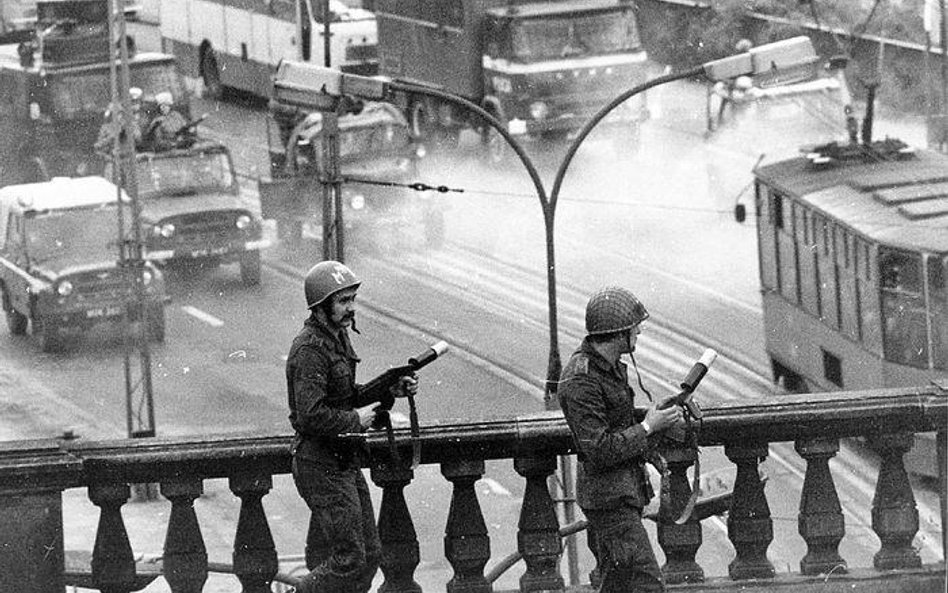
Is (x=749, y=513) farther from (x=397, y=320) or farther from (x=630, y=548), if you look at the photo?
(x=397, y=320)

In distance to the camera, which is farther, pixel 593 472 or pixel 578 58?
pixel 578 58

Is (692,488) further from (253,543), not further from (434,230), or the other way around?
(434,230)

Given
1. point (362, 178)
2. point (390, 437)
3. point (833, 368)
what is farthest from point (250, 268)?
point (390, 437)

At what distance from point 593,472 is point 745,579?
119 centimetres

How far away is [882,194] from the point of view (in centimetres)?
2845

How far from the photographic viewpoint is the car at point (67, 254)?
116 feet

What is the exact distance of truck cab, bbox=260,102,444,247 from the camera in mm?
40500

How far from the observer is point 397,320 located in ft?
130

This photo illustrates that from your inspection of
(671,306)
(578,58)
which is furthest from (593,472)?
(578,58)

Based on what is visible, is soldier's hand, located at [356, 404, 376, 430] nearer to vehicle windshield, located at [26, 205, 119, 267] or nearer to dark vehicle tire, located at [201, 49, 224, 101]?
vehicle windshield, located at [26, 205, 119, 267]

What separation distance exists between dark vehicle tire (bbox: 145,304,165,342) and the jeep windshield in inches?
78.1

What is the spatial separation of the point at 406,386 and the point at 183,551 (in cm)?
129

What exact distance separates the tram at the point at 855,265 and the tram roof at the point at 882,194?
0.06 feet

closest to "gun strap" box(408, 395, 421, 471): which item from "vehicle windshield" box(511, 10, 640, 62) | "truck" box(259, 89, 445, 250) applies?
"truck" box(259, 89, 445, 250)
